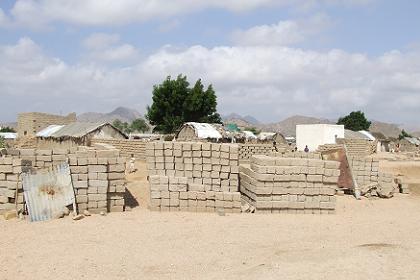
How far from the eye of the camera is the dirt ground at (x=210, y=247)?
6.92 meters

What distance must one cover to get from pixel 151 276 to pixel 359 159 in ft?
39.6

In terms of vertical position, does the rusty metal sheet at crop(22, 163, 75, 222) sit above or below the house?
below

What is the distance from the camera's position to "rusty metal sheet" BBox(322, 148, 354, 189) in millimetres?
16344

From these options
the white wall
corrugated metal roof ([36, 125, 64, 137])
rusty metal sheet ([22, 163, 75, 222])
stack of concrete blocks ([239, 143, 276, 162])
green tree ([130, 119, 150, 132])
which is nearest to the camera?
rusty metal sheet ([22, 163, 75, 222])

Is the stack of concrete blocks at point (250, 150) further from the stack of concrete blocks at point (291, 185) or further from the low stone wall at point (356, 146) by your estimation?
the low stone wall at point (356, 146)

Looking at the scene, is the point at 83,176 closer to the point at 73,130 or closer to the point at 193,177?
the point at 193,177

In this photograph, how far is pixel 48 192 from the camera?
11.0 meters

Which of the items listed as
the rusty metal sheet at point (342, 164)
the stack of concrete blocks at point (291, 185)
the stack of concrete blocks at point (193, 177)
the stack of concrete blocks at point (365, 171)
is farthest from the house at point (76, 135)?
the stack of concrete blocks at point (291, 185)

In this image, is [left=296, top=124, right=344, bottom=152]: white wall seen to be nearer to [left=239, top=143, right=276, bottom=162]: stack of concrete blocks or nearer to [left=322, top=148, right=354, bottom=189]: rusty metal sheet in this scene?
[left=239, top=143, right=276, bottom=162]: stack of concrete blocks

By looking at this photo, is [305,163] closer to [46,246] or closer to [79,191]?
[79,191]

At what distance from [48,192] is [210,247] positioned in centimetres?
472

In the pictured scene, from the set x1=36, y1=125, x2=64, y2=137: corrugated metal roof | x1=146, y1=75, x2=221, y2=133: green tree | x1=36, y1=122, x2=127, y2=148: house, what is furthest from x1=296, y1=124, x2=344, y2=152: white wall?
x1=36, y1=125, x2=64, y2=137: corrugated metal roof

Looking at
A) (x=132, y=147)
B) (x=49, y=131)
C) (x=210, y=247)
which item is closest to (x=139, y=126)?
(x=49, y=131)

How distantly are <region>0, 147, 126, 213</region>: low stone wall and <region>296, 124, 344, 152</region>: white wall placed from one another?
2684 centimetres
